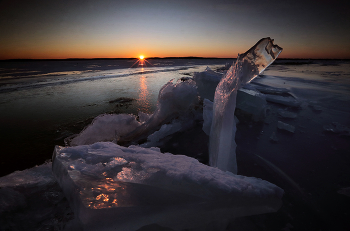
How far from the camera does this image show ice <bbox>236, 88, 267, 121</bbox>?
3.10 meters

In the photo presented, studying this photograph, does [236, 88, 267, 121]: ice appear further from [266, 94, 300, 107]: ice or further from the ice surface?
[266, 94, 300, 107]: ice

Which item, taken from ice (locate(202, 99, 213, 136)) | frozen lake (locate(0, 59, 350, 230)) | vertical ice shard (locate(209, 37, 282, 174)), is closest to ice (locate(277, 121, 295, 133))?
frozen lake (locate(0, 59, 350, 230))

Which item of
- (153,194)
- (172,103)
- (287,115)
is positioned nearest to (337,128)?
(287,115)

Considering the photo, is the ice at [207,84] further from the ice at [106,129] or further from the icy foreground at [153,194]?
the icy foreground at [153,194]

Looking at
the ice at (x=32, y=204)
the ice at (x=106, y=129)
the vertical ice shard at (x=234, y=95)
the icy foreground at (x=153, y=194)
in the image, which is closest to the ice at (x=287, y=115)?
the vertical ice shard at (x=234, y=95)

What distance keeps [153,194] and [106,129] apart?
213 centimetres

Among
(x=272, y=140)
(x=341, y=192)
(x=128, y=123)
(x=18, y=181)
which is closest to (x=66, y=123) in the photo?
(x=128, y=123)

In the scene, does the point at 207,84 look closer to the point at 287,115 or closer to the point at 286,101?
the point at 287,115

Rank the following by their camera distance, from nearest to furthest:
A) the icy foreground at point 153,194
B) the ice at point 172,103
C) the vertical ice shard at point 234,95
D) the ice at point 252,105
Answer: the icy foreground at point 153,194 < the vertical ice shard at point 234,95 < the ice at point 252,105 < the ice at point 172,103

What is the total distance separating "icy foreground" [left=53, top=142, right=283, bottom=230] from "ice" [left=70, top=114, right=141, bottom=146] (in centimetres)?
143

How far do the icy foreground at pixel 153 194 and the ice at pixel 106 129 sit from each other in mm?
1429

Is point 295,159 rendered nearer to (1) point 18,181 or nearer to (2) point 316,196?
(2) point 316,196

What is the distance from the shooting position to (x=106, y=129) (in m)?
2.74

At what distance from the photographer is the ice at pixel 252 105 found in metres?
3.10
